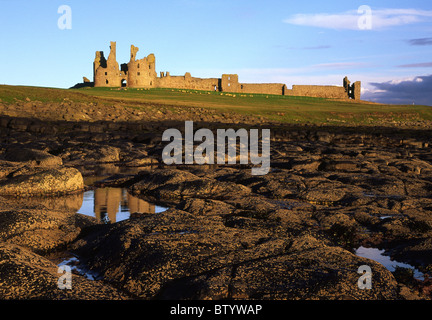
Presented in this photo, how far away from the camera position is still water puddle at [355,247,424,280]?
772 cm

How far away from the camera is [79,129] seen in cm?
3634

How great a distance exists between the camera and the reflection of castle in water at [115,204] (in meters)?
12.2

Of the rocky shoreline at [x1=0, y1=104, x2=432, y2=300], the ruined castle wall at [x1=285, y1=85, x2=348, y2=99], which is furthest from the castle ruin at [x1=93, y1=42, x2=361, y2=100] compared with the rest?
the rocky shoreline at [x1=0, y1=104, x2=432, y2=300]

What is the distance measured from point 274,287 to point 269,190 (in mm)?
8590

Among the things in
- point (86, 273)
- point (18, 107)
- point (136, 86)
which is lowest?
point (86, 273)

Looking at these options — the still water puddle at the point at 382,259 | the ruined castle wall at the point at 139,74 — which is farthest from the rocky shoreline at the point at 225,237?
the ruined castle wall at the point at 139,74

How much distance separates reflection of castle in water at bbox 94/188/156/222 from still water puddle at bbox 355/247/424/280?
235 inches

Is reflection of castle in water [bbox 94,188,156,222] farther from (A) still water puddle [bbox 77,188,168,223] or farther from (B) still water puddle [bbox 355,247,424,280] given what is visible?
(B) still water puddle [bbox 355,247,424,280]

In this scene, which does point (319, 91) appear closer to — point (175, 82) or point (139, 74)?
point (175, 82)

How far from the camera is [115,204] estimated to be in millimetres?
13430

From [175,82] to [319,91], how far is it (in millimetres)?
38669

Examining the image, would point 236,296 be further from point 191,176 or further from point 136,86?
point 136,86

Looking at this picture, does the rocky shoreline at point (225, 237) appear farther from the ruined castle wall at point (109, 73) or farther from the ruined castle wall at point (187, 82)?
the ruined castle wall at point (187, 82)
